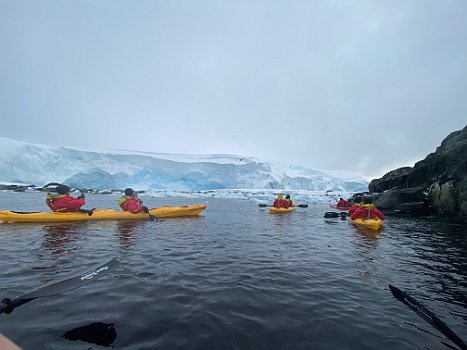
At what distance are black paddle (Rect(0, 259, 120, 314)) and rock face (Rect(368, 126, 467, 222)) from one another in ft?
63.3

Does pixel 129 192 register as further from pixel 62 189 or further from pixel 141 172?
pixel 141 172

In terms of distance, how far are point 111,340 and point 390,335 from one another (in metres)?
3.37

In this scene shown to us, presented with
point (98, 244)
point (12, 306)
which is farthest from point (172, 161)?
point (12, 306)

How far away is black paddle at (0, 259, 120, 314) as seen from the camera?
10.3 ft

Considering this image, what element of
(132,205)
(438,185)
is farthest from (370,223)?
(132,205)

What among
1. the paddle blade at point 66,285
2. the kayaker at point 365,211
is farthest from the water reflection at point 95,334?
the kayaker at point 365,211

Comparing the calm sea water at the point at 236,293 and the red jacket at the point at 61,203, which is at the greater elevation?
the red jacket at the point at 61,203

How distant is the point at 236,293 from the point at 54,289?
108 inches

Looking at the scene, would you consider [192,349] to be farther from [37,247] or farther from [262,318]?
[37,247]

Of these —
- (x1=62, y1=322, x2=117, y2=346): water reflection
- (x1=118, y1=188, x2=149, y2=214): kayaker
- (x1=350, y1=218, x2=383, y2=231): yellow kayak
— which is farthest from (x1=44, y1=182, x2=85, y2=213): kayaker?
(x1=350, y1=218, x2=383, y2=231): yellow kayak

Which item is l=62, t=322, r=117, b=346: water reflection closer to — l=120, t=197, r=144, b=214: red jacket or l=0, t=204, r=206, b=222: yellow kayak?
l=0, t=204, r=206, b=222: yellow kayak

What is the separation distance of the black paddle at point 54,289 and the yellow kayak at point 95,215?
904 cm

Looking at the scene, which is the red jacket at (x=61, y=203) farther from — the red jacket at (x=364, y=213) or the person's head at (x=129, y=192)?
the red jacket at (x=364, y=213)

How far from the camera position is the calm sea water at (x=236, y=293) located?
315 cm
